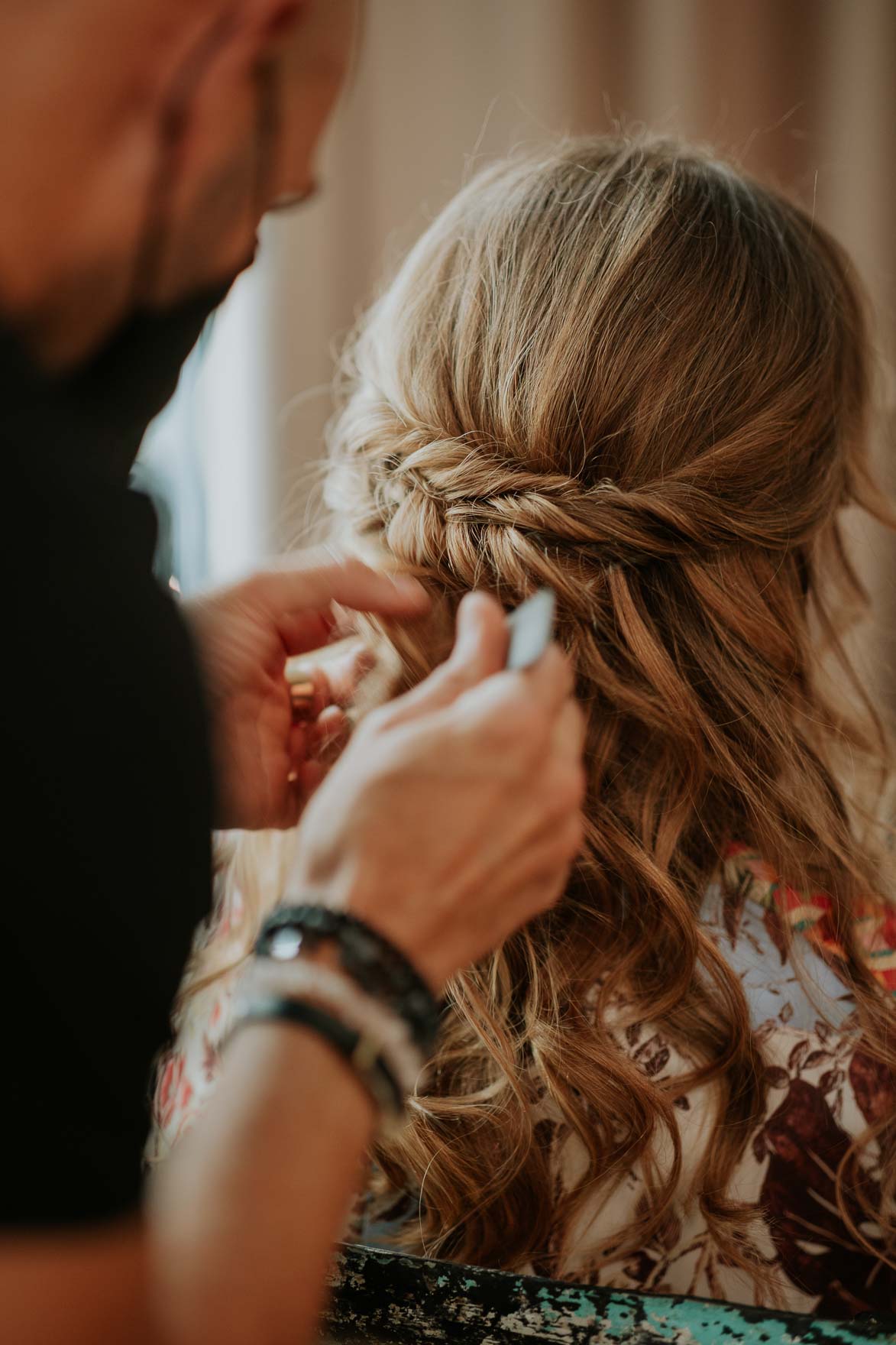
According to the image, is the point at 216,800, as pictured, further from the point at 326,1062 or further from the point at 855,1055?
the point at 855,1055

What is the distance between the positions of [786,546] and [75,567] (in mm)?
667

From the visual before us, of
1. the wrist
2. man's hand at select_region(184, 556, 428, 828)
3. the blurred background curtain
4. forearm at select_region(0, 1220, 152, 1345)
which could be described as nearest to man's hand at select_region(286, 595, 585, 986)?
the wrist

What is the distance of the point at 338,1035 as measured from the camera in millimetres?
454

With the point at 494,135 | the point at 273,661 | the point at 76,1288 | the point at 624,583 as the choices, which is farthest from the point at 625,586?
the point at 494,135

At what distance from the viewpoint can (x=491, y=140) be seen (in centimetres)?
174

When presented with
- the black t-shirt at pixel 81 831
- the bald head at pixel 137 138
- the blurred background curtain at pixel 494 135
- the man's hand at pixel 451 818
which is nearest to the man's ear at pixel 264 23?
the bald head at pixel 137 138

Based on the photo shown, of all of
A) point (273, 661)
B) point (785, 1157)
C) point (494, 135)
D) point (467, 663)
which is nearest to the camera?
point (467, 663)

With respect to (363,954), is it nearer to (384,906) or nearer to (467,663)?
(384,906)

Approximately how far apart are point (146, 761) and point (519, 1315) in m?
0.47

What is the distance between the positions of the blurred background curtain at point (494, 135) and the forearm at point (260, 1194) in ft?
3.86

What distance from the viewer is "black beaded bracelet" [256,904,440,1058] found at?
1.52 feet

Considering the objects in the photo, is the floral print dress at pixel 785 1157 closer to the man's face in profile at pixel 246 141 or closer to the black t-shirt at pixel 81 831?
the black t-shirt at pixel 81 831

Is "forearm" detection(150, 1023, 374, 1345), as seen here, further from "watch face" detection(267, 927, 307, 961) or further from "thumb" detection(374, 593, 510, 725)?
"thumb" detection(374, 593, 510, 725)

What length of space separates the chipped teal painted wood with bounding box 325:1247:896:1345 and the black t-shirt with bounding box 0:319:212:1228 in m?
0.35
